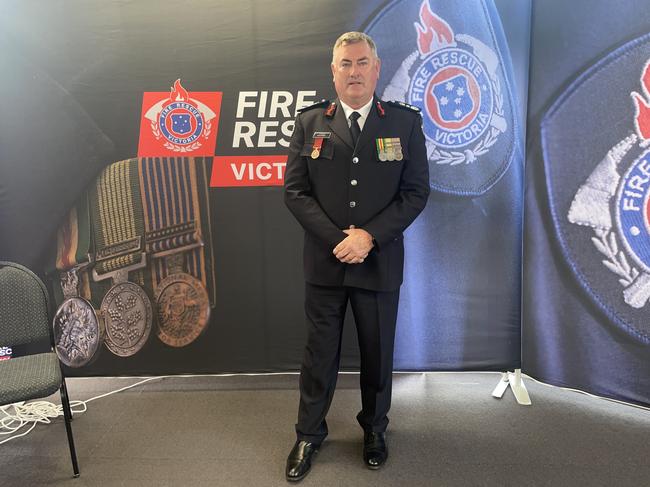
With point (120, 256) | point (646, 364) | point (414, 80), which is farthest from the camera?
point (120, 256)

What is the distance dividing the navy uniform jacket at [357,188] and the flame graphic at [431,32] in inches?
30.4

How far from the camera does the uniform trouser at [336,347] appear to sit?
2076 mm

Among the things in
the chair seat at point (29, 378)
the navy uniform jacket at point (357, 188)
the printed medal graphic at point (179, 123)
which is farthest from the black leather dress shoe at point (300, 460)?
the printed medal graphic at point (179, 123)

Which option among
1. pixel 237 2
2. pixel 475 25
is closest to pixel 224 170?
pixel 237 2

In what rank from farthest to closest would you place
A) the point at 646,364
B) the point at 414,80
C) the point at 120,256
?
1. the point at 120,256
2. the point at 414,80
3. the point at 646,364

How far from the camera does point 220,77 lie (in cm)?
268

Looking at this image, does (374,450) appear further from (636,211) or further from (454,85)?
(454,85)

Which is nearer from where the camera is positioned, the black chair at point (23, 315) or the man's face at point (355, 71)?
the man's face at point (355, 71)

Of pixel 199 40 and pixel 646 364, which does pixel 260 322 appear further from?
pixel 646 364

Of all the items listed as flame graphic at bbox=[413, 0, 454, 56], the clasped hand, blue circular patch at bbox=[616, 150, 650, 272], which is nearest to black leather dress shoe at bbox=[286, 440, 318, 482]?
the clasped hand

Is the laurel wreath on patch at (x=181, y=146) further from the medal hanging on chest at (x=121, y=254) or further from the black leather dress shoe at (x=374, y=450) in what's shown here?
the black leather dress shoe at (x=374, y=450)

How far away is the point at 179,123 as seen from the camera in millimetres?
2705

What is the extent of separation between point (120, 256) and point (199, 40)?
1.33 m

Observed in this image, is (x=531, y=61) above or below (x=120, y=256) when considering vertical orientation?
above
